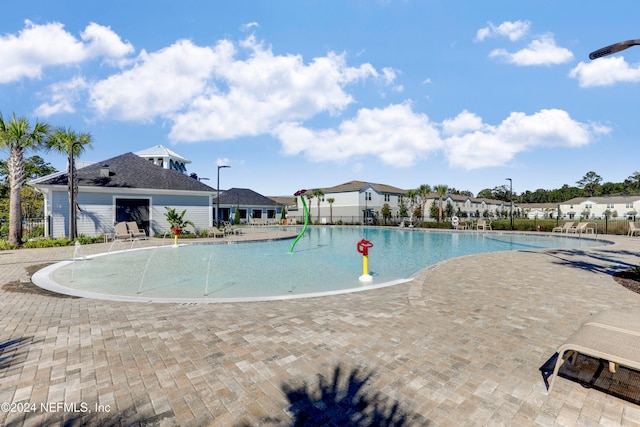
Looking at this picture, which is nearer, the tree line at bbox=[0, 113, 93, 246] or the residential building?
the tree line at bbox=[0, 113, 93, 246]

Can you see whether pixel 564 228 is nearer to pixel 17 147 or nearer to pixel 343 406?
pixel 343 406

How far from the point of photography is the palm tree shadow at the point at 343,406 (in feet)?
7.75

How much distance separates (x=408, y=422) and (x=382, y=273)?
7846mm

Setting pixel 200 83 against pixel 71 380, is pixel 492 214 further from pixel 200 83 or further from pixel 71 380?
pixel 71 380

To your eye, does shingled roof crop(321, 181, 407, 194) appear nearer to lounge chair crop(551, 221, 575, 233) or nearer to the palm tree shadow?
lounge chair crop(551, 221, 575, 233)

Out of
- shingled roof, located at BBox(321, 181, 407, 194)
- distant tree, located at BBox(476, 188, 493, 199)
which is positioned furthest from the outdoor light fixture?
distant tree, located at BBox(476, 188, 493, 199)

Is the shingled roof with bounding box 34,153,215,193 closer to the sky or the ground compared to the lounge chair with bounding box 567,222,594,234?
closer to the sky

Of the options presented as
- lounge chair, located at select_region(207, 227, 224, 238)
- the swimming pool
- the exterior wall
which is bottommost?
the swimming pool

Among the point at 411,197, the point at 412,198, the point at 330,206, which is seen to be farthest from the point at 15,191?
the point at 412,198

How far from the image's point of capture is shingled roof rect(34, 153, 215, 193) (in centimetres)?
1952

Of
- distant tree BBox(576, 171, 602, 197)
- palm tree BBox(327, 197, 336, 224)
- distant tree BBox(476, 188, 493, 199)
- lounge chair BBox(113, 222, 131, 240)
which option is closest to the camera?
lounge chair BBox(113, 222, 131, 240)

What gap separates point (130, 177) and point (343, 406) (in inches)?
953

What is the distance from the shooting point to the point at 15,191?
49.0 feet

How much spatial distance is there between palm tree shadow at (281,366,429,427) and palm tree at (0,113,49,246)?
19288 millimetres
